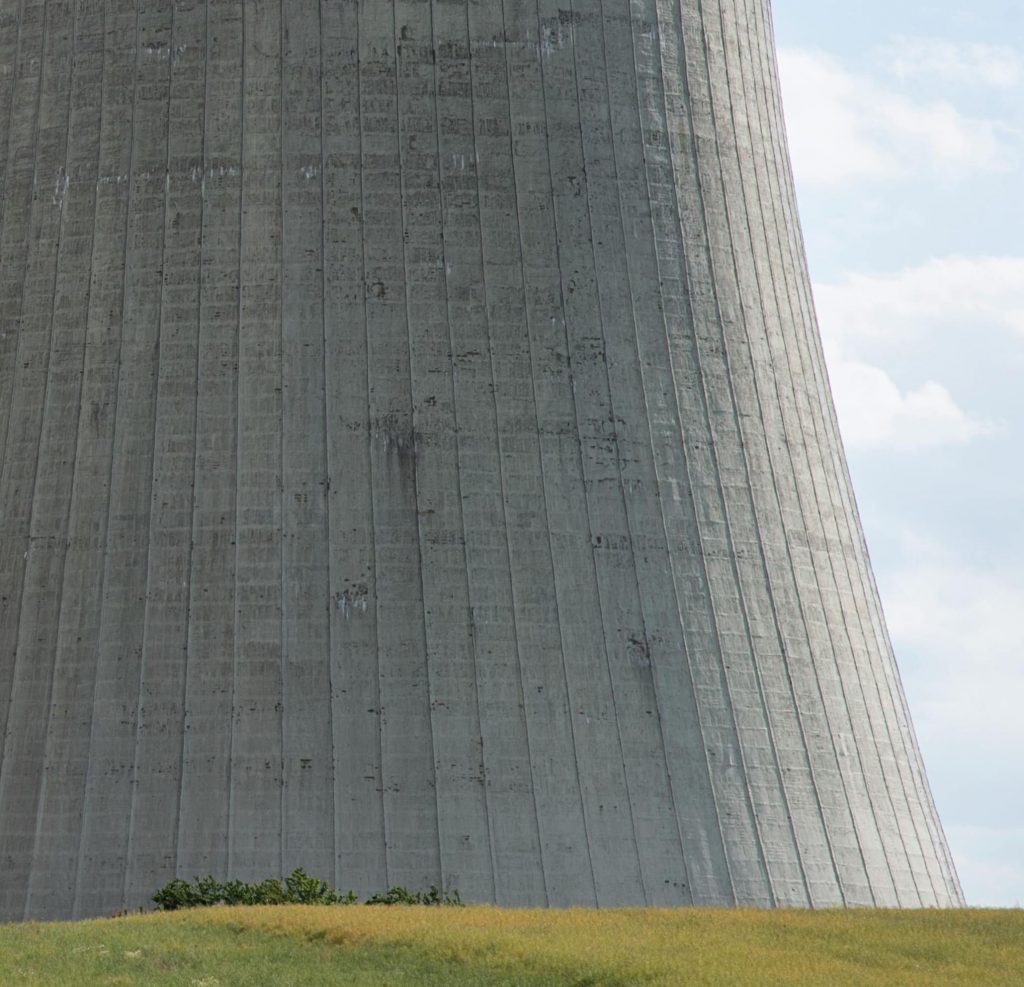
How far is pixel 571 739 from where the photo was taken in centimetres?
1589

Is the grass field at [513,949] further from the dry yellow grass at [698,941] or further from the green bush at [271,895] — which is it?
the green bush at [271,895]

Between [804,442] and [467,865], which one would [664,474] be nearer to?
[804,442]

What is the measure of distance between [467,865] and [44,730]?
3.92m

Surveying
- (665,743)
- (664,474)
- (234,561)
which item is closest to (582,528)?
(664,474)

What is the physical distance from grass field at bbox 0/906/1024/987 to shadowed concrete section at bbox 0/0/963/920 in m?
3.48

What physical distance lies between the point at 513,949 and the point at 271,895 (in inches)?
174

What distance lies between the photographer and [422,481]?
16.5 metres

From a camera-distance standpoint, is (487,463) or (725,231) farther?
(725,231)

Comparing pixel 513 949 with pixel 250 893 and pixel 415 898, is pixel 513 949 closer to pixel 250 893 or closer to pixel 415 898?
pixel 415 898

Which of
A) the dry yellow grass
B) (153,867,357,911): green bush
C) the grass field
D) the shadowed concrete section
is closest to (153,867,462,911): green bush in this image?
(153,867,357,911): green bush

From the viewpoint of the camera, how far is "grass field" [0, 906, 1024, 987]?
978 centimetres

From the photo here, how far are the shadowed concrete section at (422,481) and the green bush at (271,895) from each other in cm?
46

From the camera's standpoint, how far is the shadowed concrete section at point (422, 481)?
15.6 meters

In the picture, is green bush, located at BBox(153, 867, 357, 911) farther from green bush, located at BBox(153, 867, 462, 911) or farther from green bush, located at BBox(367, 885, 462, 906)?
green bush, located at BBox(367, 885, 462, 906)
